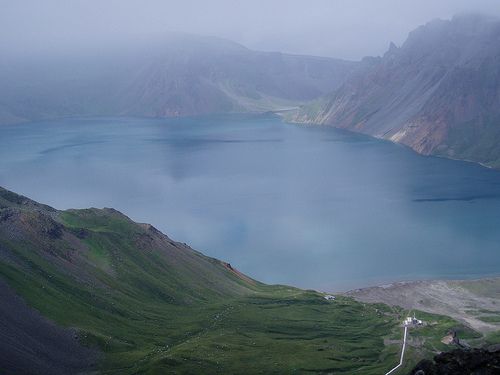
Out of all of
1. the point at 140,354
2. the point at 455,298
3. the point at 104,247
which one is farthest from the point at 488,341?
the point at 104,247

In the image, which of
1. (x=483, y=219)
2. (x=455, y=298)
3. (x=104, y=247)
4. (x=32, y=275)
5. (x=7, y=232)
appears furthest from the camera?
(x=483, y=219)

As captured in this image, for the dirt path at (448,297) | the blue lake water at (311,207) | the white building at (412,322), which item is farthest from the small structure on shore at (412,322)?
the blue lake water at (311,207)

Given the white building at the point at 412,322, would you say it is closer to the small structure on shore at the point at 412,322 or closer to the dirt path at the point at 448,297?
the small structure on shore at the point at 412,322

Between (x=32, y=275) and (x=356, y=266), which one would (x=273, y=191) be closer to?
(x=356, y=266)

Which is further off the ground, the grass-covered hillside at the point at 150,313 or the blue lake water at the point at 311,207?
the blue lake water at the point at 311,207

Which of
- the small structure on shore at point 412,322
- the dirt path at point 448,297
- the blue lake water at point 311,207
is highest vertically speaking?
the blue lake water at point 311,207

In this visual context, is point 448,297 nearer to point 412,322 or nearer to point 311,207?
point 412,322

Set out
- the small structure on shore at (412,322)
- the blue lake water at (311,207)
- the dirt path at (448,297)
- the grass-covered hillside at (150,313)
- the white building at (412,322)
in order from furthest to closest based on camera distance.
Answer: the blue lake water at (311,207) < the dirt path at (448,297) < the white building at (412,322) < the small structure on shore at (412,322) < the grass-covered hillside at (150,313)

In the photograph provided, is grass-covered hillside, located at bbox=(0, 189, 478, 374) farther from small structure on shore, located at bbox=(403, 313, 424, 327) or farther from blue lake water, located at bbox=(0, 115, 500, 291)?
blue lake water, located at bbox=(0, 115, 500, 291)
